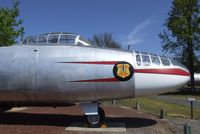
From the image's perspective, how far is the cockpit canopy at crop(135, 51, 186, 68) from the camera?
1392 cm

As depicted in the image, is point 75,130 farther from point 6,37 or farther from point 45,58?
point 6,37

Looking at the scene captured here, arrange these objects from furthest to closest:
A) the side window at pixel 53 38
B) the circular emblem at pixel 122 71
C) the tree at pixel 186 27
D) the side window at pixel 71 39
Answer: the tree at pixel 186 27
the side window at pixel 53 38
the side window at pixel 71 39
the circular emblem at pixel 122 71

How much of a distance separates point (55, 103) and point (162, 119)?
5.39 m

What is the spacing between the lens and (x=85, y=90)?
44.9 feet

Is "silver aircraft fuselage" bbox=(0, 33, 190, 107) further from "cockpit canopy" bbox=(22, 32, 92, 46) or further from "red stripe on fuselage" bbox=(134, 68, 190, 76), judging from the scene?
"cockpit canopy" bbox=(22, 32, 92, 46)

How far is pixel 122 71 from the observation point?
44.6 ft

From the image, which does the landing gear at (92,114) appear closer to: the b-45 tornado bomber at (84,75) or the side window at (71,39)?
the b-45 tornado bomber at (84,75)

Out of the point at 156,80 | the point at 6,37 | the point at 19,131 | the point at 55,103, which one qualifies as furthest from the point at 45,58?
the point at 6,37

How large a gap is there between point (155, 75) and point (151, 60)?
0.65m

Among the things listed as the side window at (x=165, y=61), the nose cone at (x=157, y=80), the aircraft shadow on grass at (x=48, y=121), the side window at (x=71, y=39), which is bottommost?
the aircraft shadow on grass at (x=48, y=121)

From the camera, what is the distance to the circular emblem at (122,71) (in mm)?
13570

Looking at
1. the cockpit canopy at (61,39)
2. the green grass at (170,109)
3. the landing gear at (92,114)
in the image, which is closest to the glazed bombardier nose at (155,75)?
the landing gear at (92,114)

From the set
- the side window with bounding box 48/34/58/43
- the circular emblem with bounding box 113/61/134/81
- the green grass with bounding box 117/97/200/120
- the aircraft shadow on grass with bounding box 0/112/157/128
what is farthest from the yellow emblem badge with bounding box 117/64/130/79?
the green grass with bounding box 117/97/200/120

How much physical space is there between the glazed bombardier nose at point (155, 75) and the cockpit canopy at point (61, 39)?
2366mm
